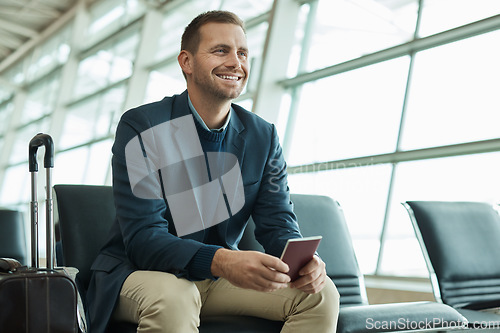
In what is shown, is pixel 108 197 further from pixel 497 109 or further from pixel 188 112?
pixel 497 109

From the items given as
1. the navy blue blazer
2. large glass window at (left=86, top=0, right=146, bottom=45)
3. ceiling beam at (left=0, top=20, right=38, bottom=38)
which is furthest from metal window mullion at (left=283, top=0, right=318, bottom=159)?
ceiling beam at (left=0, top=20, right=38, bottom=38)

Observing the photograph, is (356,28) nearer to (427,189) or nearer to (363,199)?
(363,199)

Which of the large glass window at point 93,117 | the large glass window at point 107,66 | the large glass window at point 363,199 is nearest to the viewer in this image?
the large glass window at point 363,199

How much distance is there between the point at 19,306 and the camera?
1.44 metres

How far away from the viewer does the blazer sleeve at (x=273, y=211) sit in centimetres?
208

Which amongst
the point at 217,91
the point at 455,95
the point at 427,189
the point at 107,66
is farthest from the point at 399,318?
the point at 107,66

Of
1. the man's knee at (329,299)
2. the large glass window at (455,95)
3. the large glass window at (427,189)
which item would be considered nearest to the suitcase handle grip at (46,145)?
the man's knee at (329,299)

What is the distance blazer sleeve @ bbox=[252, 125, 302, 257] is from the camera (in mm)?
2084

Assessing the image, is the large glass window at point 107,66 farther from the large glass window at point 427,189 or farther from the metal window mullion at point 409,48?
the large glass window at point 427,189

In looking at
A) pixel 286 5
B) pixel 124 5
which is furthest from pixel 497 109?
pixel 124 5

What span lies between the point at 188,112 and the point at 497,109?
331cm

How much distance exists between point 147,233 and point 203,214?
0.97 ft

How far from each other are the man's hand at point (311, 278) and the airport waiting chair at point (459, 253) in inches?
35.1

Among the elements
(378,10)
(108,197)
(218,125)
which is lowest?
(108,197)
